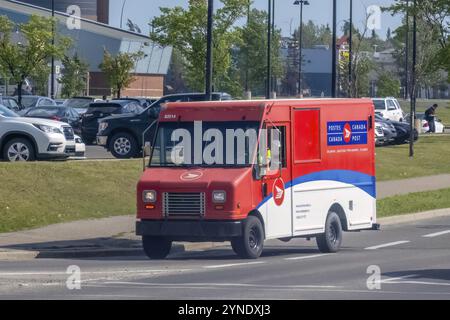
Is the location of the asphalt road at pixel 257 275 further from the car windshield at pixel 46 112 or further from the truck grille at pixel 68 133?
the car windshield at pixel 46 112

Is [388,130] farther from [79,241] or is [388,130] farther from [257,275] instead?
[257,275]

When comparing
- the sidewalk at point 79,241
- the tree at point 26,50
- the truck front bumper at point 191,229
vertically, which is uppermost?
the tree at point 26,50

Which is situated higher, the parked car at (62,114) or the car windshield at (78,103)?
the car windshield at (78,103)

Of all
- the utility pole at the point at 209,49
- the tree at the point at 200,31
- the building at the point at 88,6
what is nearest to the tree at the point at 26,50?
the tree at the point at 200,31

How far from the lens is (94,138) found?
39.1m

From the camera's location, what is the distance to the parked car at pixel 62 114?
41219 millimetres

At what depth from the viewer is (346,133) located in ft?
65.0

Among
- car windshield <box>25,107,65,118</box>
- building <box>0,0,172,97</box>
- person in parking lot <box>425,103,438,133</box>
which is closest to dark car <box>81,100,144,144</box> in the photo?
car windshield <box>25,107,65,118</box>

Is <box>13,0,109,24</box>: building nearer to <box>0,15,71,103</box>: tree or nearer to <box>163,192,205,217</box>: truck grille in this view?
<box>0,15,71,103</box>: tree

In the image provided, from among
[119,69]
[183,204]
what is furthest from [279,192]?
[119,69]

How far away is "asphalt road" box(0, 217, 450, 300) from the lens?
1302 cm

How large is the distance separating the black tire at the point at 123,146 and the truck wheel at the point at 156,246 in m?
12.0
